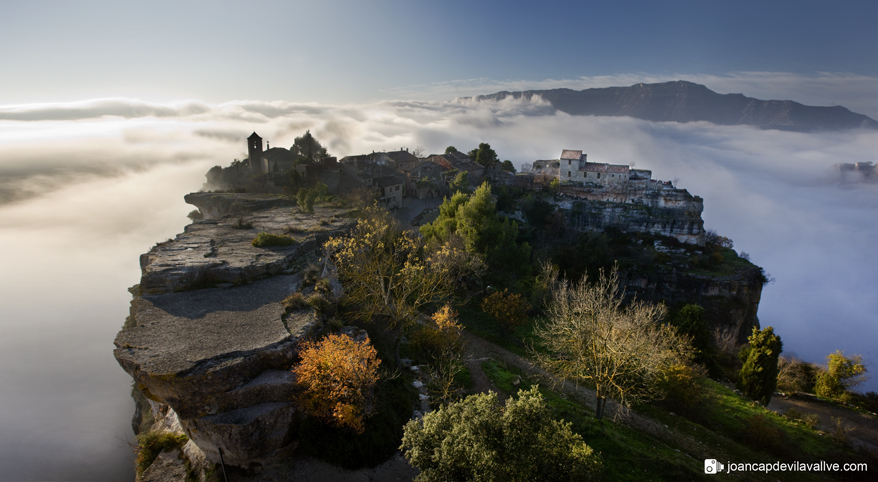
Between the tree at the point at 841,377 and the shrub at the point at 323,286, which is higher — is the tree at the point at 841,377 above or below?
below

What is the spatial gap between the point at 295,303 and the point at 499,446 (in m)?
9.45

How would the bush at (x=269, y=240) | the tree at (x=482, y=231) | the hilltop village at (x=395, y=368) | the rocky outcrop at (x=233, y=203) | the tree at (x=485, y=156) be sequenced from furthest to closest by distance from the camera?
the tree at (x=485, y=156) < the rocky outcrop at (x=233, y=203) < the tree at (x=482, y=231) < the bush at (x=269, y=240) < the hilltop village at (x=395, y=368)

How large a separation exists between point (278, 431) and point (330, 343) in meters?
2.64

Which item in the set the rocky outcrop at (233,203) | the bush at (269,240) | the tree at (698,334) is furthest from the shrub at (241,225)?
the tree at (698,334)

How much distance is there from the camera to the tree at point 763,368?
63.2ft

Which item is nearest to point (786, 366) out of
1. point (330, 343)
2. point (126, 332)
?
point (330, 343)

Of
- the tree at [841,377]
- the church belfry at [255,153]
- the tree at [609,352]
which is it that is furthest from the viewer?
the church belfry at [255,153]

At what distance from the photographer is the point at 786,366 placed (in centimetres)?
2455

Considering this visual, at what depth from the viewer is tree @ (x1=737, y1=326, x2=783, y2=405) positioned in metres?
19.3

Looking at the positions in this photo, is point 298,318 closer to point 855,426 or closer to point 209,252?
point 209,252

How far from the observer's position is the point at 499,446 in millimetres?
7531

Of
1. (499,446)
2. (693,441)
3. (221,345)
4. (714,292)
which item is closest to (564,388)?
(693,441)

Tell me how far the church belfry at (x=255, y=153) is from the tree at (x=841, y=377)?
55.5 m

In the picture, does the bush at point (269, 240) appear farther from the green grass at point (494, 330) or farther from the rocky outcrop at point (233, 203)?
the rocky outcrop at point (233, 203)
